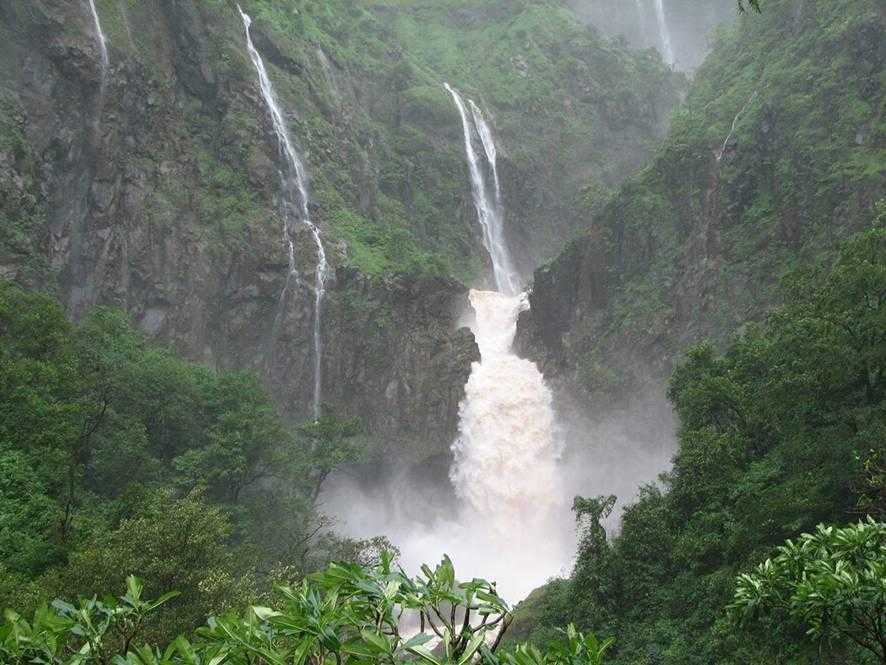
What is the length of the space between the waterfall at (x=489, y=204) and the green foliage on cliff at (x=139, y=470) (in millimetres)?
24476

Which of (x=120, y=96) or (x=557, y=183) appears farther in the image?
(x=557, y=183)

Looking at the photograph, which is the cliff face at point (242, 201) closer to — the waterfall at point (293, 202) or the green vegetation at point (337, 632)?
the waterfall at point (293, 202)

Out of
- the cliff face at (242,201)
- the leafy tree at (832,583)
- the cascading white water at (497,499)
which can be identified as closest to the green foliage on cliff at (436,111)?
the cliff face at (242,201)

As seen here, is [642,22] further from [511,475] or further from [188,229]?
[511,475]

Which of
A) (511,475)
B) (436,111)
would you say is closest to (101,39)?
(436,111)

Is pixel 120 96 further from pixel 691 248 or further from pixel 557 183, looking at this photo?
pixel 557 183

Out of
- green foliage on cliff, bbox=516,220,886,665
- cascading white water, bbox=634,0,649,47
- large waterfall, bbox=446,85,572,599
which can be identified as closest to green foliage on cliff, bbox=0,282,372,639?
large waterfall, bbox=446,85,572,599

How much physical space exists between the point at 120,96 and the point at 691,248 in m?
32.2

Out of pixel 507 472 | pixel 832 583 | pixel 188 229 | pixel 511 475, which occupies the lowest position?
pixel 832 583

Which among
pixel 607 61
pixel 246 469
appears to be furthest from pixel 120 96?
pixel 607 61

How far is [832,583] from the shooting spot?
17.2 feet

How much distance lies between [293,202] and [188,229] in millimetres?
7100

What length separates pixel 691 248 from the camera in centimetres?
3666

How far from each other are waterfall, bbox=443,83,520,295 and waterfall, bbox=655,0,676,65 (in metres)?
47.6
